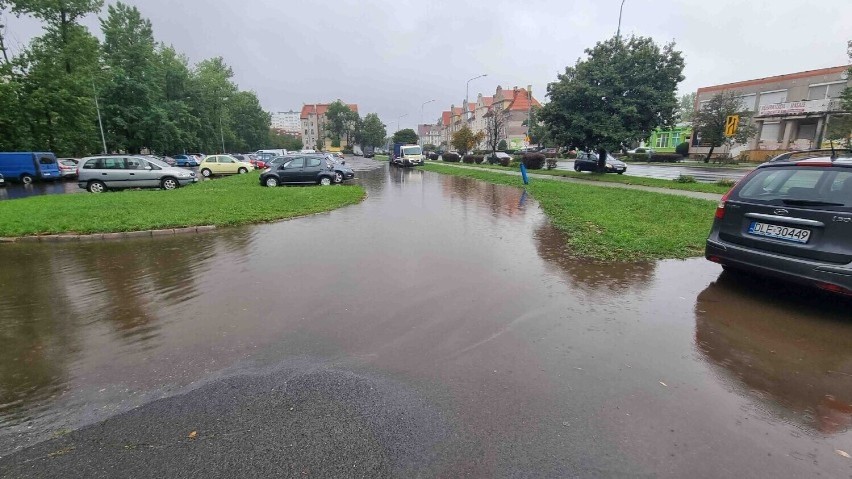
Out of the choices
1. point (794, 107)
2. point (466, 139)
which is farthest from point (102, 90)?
point (794, 107)

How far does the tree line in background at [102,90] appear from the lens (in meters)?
29.9

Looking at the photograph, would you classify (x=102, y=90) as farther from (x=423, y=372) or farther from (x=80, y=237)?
(x=423, y=372)

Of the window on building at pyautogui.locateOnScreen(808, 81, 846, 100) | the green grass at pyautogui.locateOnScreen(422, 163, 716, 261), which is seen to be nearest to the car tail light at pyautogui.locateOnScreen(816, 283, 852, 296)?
the green grass at pyautogui.locateOnScreen(422, 163, 716, 261)

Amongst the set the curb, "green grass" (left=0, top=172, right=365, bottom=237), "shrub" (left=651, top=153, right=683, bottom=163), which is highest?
"shrub" (left=651, top=153, right=683, bottom=163)

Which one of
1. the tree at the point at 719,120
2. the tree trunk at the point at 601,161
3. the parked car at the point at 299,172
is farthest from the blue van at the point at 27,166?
the tree at the point at 719,120

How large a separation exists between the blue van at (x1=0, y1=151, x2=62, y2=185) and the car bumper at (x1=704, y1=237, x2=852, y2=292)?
3300 cm

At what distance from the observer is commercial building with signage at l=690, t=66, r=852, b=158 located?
1549 inches

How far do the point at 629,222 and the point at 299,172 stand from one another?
16.2 meters

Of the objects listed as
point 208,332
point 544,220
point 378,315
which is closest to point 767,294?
point 378,315

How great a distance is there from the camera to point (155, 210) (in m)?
11.7

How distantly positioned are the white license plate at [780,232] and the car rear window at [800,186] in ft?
0.92

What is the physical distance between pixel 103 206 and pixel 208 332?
36.1 ft

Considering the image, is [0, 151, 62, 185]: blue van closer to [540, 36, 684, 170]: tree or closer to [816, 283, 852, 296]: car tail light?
[540, 36, 684, 170]: tree

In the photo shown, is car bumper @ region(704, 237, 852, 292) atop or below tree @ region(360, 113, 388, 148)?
below
